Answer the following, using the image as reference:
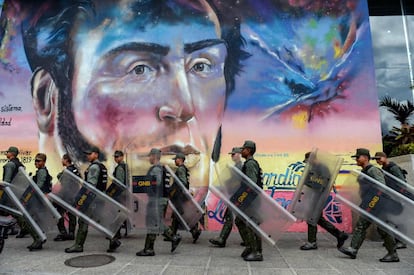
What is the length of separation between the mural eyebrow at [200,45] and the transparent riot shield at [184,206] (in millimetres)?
4299

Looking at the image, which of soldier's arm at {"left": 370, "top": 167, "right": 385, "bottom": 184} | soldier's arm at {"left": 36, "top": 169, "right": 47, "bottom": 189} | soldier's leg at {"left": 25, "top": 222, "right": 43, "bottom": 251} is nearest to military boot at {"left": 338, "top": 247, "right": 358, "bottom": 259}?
soldier's arm at {"left": 370, "top": 167, "right": 385, "bottom": 184}

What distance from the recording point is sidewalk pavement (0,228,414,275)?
196 inches

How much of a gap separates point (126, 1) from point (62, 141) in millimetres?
4415

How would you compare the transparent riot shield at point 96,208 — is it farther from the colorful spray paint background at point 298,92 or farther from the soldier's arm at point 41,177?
the colorful spray paint background at point 298,92

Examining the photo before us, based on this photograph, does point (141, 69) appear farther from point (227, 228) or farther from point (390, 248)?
point (390, 248)

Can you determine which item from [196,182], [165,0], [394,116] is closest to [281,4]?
[165,0]

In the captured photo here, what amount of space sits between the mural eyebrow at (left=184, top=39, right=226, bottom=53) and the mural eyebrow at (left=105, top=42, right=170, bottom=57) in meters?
0.56

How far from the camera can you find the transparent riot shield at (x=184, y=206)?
6.64 metres

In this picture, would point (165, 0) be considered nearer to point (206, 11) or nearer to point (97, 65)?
point (206, 11)

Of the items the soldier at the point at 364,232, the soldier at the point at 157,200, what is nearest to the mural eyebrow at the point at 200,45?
the soldier at the point at 157,200

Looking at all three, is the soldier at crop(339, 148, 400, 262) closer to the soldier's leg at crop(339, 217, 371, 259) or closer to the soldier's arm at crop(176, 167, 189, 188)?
the soldier's leg at crop(339, 217, 371, 259)

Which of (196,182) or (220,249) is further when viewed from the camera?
(196,182)

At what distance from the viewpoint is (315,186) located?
6.27 metres

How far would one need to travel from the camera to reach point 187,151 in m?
9.02
